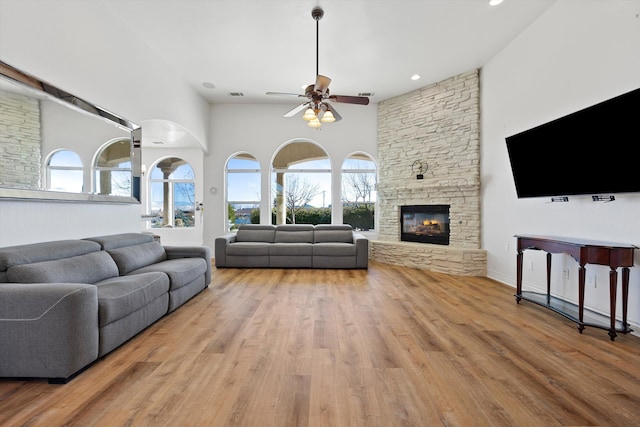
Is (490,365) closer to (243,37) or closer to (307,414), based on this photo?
(307,414)

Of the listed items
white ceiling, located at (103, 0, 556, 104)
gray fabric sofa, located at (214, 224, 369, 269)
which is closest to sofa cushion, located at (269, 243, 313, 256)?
gray fabric sofa, located at (214, 224, 369, 269)

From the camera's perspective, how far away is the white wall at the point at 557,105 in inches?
96.6

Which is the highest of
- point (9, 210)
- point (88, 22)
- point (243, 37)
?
point (243, 37)

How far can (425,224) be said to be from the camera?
5.47 metres

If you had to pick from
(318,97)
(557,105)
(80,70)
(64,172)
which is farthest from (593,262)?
(80,70)

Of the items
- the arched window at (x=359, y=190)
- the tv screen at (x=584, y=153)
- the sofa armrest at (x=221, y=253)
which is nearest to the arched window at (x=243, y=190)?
the sofa armrest at (x=221, y=253)

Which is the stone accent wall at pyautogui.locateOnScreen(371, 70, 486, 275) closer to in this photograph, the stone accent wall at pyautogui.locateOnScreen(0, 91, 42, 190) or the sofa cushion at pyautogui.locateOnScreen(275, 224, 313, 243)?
the sofa cushion at pyautogui.locateOnScreen(275, 224, 313, 243)

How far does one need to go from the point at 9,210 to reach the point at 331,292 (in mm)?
3222

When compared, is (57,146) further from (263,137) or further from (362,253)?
(362,253)

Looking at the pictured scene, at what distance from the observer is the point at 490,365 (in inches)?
75.0

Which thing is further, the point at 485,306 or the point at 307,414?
the point at 485,306

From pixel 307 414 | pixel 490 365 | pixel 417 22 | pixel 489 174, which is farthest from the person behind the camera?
pixel 489 174

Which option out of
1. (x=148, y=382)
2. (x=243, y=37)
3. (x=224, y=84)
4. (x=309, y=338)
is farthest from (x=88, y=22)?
(x=309, y=338)

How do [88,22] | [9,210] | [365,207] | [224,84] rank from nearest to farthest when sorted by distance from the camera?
[9,210]
[88,22]
[224,84]
[365,207]
